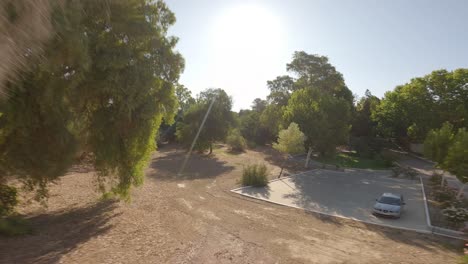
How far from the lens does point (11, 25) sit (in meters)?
2.53

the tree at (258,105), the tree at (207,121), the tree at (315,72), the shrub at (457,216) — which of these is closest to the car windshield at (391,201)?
the shrub at (457,216)

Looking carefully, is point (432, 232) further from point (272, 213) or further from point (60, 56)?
point (60, 56)

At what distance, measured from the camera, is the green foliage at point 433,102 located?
3969cm

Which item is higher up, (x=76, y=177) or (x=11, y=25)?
(x=11, y=25)

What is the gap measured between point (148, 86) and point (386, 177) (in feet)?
92.7

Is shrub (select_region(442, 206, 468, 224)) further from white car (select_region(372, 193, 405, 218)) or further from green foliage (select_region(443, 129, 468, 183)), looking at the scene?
green foliage (select_region(443, 129, 468, 183))

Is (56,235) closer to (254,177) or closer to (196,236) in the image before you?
(196,236)

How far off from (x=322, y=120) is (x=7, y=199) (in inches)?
1061

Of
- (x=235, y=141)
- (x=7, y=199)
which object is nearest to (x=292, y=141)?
(x=235, y=141)

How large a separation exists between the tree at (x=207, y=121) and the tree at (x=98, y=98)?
2377 cm

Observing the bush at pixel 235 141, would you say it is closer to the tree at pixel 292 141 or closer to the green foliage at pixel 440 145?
the tree at pixel 292 141

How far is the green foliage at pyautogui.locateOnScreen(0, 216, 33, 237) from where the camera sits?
30.2ft

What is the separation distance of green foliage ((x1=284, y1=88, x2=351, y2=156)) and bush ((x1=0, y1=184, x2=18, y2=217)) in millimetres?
25940

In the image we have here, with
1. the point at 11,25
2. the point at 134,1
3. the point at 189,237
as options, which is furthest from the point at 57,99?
the point at 11,25
